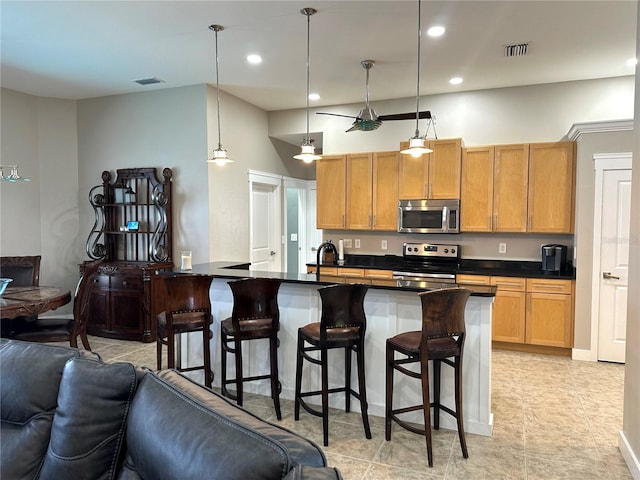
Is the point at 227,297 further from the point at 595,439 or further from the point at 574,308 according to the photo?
the point at 574,308

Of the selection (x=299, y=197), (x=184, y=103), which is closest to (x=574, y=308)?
(x=299, y=197)

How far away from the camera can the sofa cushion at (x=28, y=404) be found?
4.38ft

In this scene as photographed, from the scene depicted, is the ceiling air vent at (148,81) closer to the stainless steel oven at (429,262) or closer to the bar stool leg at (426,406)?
the stainless steel oven at (429,262)

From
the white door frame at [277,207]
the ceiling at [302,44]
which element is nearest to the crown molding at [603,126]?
the ceiling at [302,44]

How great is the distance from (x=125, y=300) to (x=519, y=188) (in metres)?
4.88

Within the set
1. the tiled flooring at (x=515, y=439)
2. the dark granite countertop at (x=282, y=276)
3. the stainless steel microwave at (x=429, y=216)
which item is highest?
the stainless steel microwave at (x=429, y=216)

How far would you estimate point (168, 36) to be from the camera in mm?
3691

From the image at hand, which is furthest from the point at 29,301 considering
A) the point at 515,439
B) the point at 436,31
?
the point at 436,31

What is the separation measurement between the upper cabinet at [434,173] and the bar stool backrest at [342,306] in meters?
2.75

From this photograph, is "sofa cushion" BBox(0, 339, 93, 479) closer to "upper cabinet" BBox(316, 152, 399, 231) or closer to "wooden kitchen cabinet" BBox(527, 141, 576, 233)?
"upper cabinet" BBox(316, 152, 399, 231)

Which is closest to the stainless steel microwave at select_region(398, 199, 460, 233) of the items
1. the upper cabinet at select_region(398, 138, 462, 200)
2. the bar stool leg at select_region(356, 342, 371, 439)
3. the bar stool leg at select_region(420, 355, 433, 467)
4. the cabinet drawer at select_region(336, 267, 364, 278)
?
the upper cabinet at select_region(398, 138, 462, 200)

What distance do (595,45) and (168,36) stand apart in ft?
13.0

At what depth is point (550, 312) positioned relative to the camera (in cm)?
446

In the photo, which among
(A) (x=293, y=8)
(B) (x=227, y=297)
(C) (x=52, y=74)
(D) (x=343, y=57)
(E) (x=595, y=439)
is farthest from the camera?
(C) (x=52, y=74)
